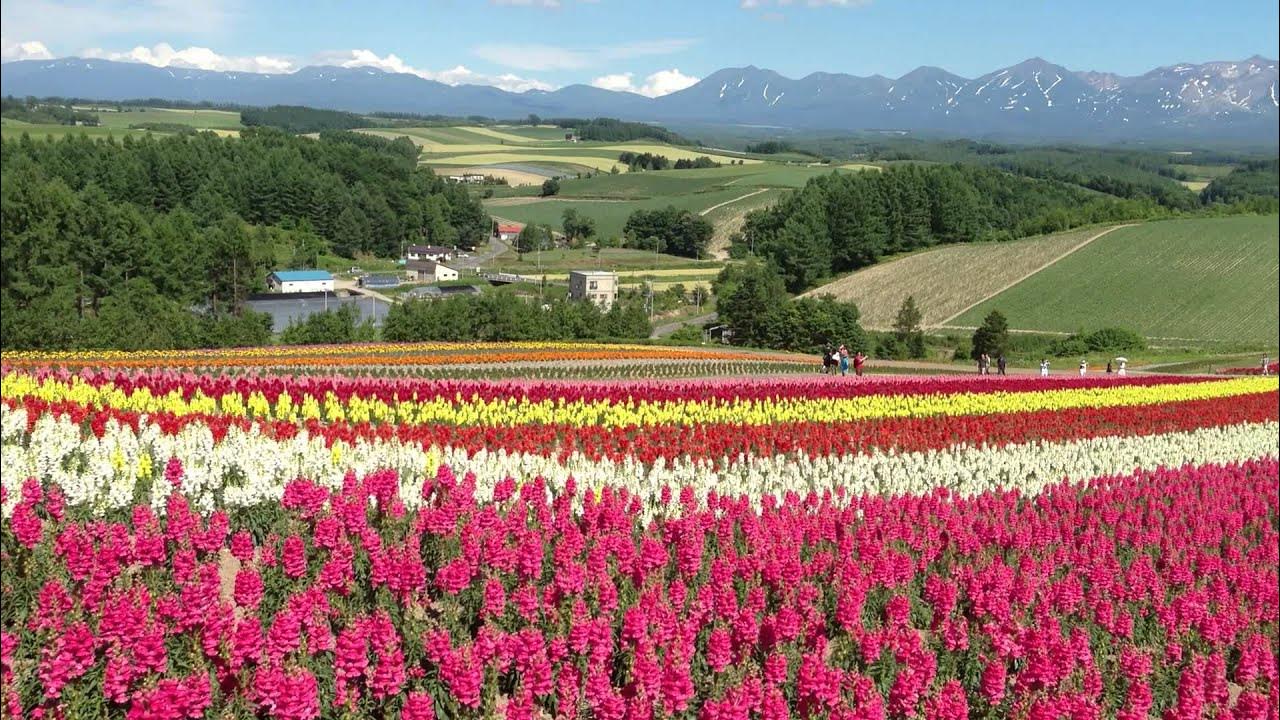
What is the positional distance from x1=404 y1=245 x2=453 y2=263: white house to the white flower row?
10132cm

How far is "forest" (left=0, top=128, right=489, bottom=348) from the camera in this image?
48762mm

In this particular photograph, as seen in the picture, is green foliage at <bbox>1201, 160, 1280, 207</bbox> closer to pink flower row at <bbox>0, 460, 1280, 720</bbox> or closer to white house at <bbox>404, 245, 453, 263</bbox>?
pink flower row at <bbox>0, 460, 1280, 720</bbox>

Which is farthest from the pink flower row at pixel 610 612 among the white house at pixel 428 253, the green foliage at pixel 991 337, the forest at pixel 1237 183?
the white house at pixel 428 253

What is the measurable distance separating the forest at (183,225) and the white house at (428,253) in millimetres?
2036

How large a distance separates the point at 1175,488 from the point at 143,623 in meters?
15.3

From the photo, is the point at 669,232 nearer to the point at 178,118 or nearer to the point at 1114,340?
the point at 178,118

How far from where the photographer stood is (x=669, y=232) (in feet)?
485

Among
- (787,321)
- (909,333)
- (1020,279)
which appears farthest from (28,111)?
(1020,279)

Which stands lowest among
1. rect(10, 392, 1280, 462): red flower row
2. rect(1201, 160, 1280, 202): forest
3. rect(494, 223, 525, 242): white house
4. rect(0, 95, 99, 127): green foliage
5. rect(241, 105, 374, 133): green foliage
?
rect(494, 223, 525, 242): white house

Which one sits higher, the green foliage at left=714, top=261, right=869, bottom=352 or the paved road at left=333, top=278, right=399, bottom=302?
the green foliage at left=714, top=261, right=869, bottom=352

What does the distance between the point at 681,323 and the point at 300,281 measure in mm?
32841

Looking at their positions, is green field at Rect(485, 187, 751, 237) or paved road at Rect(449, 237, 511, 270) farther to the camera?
green field at Rect(485, 187, 751, 237)

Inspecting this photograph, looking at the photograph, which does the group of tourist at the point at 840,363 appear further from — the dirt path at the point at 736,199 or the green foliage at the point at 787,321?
the dirt path at the point at 736,199

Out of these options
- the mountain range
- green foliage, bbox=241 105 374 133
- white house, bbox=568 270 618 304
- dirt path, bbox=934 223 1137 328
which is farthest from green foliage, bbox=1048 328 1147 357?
green foliage, bbox=241 105 374 133
